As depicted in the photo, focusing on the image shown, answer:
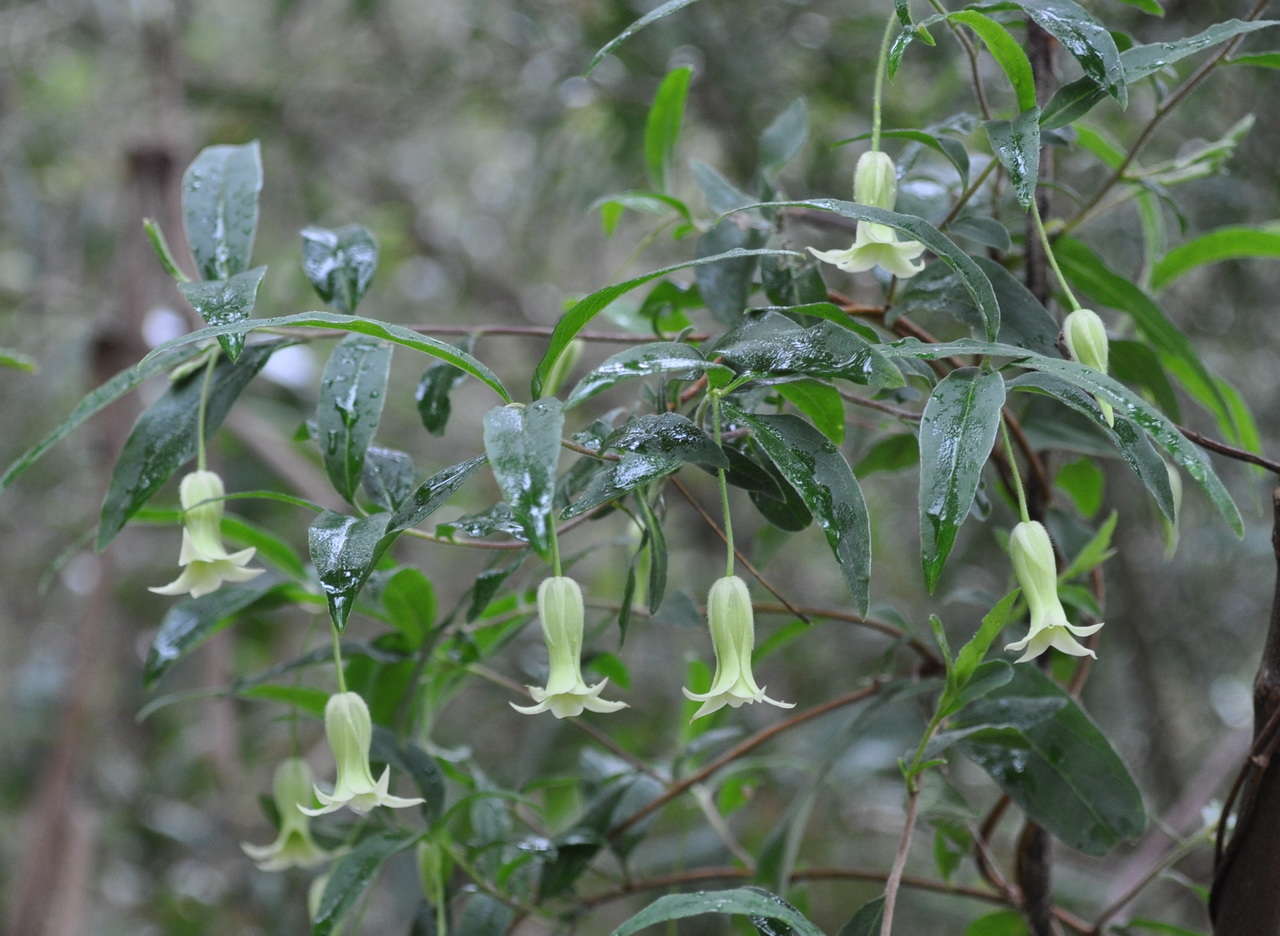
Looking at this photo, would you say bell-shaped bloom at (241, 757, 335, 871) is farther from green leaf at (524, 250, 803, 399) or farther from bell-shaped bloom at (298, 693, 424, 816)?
green leaf at (524, 250, 803, 399)

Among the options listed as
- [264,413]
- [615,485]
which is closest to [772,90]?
[264,413]

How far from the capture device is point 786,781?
1407 mm

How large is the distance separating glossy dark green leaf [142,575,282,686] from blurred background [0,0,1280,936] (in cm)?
27

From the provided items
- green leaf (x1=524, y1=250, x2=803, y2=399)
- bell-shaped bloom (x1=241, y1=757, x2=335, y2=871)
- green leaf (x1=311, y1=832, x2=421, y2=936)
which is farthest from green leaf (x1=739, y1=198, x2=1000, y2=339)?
bell-shaped bloom (x1=241, y1=757, x2=335, y2=871)

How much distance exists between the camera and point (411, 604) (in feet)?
2.28

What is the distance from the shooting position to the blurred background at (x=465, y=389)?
1.40 meters

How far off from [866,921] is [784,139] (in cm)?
46

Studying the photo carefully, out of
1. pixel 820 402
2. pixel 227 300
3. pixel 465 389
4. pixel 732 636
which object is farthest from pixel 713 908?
pixel 465 389

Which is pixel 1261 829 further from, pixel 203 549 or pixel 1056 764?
pixel 203 549

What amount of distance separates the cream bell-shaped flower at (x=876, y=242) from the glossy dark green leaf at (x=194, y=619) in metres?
0.39

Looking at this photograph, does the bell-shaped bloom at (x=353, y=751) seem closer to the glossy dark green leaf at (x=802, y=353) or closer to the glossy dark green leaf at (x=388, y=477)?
the glossy dark green leaf at (x=388, y=477)

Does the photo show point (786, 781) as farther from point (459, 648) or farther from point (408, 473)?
point (408, 473)

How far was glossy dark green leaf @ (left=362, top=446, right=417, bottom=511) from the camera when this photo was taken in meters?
0.59

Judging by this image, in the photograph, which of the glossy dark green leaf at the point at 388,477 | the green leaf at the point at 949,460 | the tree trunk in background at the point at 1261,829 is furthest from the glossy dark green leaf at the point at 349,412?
the tree trunk in background at the point at 1261,829
